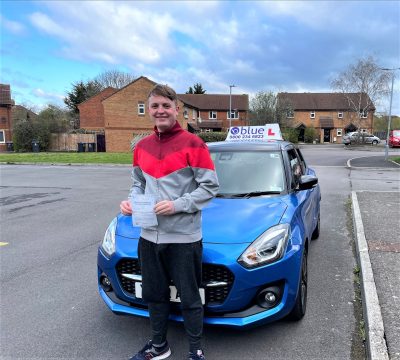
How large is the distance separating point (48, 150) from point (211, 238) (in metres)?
41.7

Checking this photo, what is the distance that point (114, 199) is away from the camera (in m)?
10.3

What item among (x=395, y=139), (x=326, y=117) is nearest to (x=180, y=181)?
(x=395, y=139)

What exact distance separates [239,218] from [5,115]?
47.9 m

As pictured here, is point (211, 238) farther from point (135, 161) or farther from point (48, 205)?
point (48, 205)

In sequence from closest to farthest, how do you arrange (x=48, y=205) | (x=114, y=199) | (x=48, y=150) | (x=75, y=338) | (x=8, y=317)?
(x=75, y=338), (x=8, y=317), (x=48, y=205), (x=114, y=199), (x=48, y=150)

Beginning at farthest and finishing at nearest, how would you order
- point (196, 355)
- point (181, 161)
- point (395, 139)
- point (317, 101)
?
1. point (317, 101)
2. point (395, 139)
3. point (196, 355)
4. point (181, 161)

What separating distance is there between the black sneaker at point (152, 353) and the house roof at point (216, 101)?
192 ft

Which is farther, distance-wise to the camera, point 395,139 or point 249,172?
point 395,139

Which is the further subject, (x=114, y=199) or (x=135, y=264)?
(x=114, y=199)

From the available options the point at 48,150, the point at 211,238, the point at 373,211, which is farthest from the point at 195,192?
the point at 48,150

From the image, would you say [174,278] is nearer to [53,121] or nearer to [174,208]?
[174,208]

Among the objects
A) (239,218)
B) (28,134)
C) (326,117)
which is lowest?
(239,218)

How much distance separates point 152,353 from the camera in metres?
2.90

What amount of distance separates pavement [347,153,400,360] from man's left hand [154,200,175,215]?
1800mm
